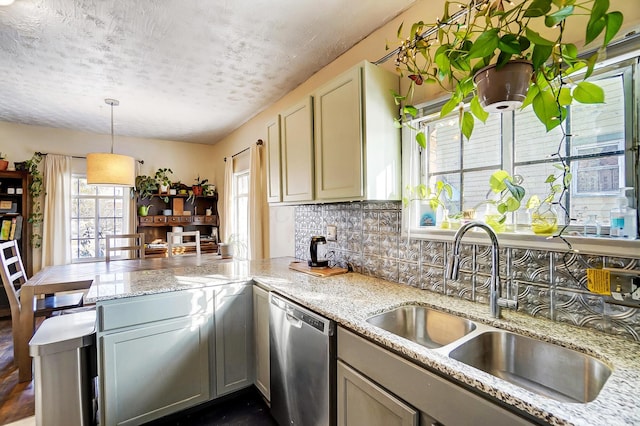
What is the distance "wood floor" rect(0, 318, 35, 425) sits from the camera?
1.98 meters

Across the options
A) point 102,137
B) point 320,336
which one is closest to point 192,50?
point 320,336

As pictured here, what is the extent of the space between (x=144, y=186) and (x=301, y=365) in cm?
421

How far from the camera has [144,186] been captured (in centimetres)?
462

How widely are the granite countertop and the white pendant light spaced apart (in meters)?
1.29

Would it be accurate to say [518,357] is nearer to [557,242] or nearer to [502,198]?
[557,242]

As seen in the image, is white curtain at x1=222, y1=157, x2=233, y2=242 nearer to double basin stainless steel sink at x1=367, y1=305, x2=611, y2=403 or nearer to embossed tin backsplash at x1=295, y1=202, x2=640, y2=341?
embossed tin backsplash at x1=295, y1=202, x2=640, y2=341

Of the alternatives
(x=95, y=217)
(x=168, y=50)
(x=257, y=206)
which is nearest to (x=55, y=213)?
(x=95, y=217)

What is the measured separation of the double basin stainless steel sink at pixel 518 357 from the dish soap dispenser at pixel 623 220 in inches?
17.3

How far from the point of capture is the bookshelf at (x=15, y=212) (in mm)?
3826

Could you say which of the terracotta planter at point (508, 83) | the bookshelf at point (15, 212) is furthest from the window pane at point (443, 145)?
the bookshelf at point (15, 212)

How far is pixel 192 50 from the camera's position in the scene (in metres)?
2.22

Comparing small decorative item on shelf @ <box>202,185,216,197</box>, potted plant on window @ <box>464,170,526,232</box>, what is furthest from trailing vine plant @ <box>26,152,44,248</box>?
potted plant on window @ <box>464,170,526,232</box>

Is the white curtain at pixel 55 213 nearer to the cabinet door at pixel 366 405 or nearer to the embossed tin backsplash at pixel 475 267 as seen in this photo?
the embossed tin backsplash at pixel 475 267

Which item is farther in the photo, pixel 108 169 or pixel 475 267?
pixel 108 169
